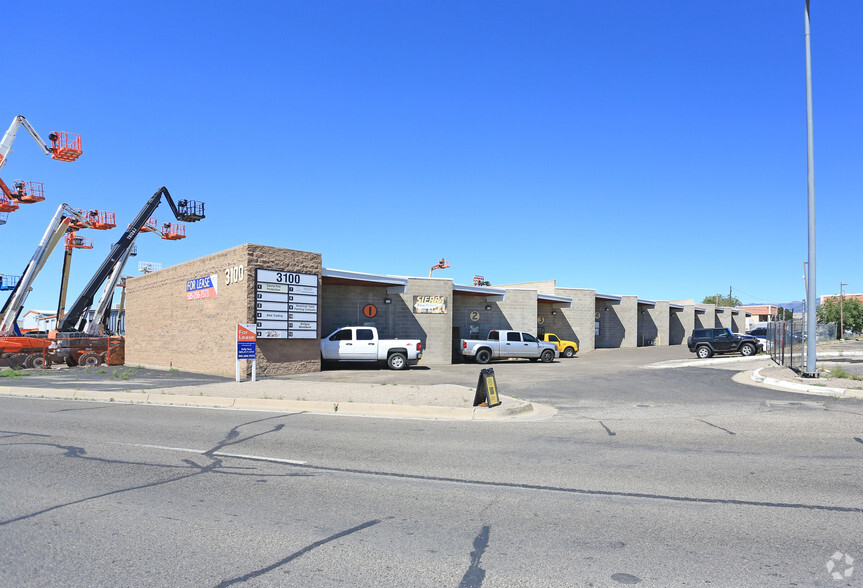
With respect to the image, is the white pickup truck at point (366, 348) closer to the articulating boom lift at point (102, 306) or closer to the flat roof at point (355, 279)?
the flat roof at point (355, 279)

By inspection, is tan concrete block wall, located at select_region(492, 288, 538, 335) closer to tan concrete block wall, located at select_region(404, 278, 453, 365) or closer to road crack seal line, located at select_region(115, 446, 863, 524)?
tan concrete block wall, located at select_region(404, 278, 453, 365)

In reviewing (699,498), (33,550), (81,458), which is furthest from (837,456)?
(81,458)

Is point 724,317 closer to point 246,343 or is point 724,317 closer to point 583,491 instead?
point 246,343

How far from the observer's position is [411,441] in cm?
1012

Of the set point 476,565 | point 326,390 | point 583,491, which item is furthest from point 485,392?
point 476,565

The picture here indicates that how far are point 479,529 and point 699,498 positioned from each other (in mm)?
2559

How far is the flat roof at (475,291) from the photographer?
34969mm

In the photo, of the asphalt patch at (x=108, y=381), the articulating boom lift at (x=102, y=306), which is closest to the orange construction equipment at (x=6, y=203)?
the articulating boom lift at (x=102, y=306)

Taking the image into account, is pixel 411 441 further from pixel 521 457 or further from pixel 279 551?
pixel 279 551

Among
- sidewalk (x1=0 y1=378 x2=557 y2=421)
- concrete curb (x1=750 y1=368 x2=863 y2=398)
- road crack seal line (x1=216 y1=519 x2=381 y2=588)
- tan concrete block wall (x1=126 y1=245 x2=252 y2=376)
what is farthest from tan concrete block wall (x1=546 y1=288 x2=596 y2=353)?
road crack seal line (x1=216 y1=519 x2=381 y2=588)

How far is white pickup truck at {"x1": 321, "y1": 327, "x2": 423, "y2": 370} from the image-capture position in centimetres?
2594

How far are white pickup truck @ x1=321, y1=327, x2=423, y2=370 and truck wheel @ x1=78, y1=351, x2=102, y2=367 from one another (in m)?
12.5

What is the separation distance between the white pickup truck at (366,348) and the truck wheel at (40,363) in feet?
45.5

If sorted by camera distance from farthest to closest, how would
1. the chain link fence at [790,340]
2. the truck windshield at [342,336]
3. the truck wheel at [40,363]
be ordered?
the truck wheel at [40,363] → the truck windshield at [342,336] → the chain link fence at [790,340]
